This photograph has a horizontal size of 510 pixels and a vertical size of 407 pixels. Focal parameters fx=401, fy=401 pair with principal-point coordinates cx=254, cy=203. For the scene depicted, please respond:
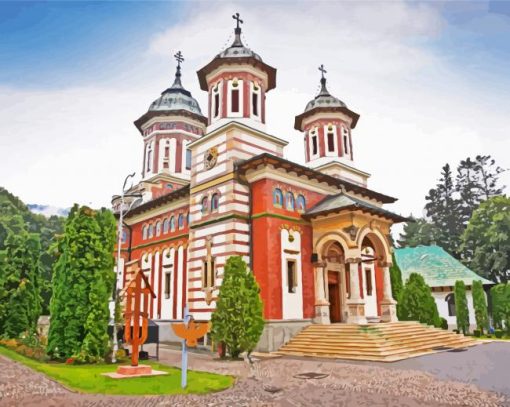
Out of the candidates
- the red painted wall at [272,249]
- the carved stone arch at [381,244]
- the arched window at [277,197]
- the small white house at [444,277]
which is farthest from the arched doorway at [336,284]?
the small white house at [444,277]

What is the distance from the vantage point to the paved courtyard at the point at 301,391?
323 inches

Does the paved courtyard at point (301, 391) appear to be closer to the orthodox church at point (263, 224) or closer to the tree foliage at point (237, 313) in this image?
the tree foliage at point (237, 313)

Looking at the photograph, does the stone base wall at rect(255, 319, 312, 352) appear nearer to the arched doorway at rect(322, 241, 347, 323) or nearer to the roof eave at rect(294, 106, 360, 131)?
the arched doorway at rect(322, 241, 347, 323)

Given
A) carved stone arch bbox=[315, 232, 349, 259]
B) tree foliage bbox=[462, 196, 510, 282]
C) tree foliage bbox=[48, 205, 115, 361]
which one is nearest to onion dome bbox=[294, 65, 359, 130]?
carved stone arch bbox=[315, 232, 349, 259]

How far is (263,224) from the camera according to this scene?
1884 centimetres

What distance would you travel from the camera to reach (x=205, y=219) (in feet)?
67.9

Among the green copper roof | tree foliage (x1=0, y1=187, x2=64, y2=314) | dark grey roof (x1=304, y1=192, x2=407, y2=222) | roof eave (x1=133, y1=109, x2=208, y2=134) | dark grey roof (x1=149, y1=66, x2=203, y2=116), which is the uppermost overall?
dark grey roof (x1=149, y1=66, x2=203, y2=116)

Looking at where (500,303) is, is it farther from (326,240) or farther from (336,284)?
(326,240)

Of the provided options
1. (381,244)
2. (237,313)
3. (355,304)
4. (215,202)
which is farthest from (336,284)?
(237,313)

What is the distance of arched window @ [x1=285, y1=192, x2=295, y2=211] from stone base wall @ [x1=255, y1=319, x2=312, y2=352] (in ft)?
17.7

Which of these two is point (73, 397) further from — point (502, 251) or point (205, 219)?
point (502, 251)

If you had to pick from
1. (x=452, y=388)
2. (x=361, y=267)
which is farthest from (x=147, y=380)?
(x=361, y=267)

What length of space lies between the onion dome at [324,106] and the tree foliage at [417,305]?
1219 cm

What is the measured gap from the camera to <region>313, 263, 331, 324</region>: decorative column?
62.2 ft
